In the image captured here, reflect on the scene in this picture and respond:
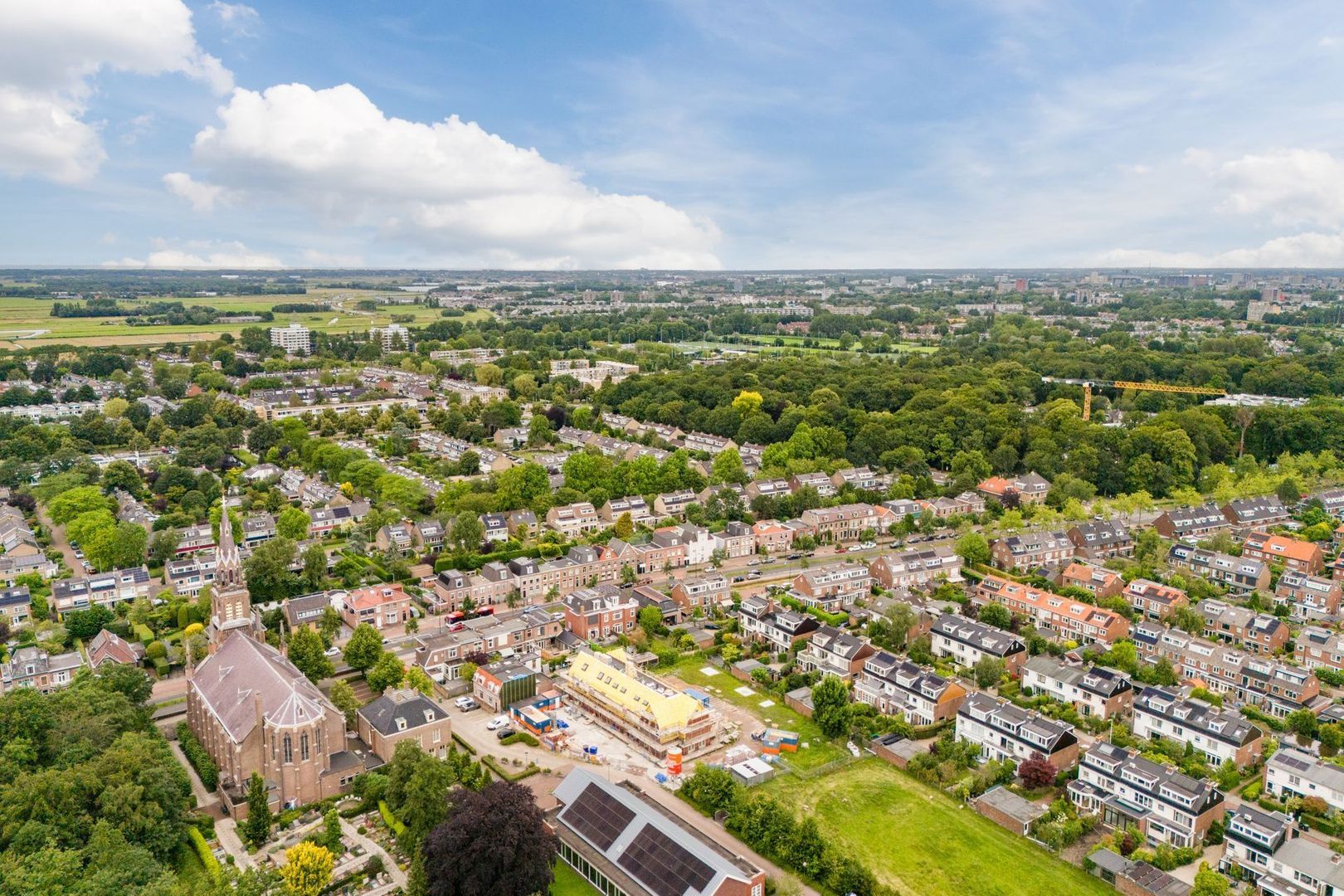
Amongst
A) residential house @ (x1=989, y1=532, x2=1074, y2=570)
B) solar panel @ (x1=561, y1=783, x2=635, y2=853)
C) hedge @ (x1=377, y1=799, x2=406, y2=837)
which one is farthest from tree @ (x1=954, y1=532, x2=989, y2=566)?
hedge @ (x1=377, y1=799, x2=406, y2=837)

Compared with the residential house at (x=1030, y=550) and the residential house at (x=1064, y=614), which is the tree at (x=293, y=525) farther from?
the residential house at (x=1030, y=550)

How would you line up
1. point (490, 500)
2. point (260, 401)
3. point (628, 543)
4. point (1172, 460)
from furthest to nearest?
point (260, 401), point (1172, 460), point (490, 500), point (628, 543)

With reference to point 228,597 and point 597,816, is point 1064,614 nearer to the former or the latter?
point 597,816

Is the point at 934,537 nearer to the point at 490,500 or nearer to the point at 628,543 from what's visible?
the point at 628,543

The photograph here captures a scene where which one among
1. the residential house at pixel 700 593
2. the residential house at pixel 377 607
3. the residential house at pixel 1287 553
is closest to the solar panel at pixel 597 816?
the residential house at pixel 700 593

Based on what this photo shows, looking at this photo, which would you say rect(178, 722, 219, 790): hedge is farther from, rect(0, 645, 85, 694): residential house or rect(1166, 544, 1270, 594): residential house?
rect(1166, 544, 1270, 594): residential house

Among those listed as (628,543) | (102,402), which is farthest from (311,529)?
(102,402)

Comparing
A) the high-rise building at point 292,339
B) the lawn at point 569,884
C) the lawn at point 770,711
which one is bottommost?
the lawn at point 770,711
